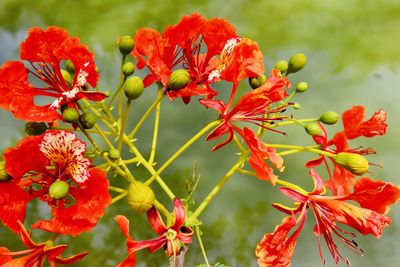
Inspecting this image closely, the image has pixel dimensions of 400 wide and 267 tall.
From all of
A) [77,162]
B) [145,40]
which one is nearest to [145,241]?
[77,162]

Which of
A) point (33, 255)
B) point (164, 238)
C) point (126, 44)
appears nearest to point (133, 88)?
point (126, 44)

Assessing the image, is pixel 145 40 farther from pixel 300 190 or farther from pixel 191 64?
pixel 300 190

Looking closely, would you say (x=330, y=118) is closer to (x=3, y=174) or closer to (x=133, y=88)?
(x=133, y=88)

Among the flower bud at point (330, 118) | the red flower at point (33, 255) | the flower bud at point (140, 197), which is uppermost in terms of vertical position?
the flower bud at point (140, 197)

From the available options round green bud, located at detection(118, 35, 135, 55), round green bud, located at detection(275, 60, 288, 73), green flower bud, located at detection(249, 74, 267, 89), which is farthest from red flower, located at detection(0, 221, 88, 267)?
round green bud, located at detection(275, 60, 288, 73)

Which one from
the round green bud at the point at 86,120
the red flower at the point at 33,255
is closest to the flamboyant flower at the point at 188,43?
the round green bud at the point at 86,120

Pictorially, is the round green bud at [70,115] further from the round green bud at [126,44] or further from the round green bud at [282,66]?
the round green bud at [282,66]

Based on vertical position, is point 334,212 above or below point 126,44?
below
